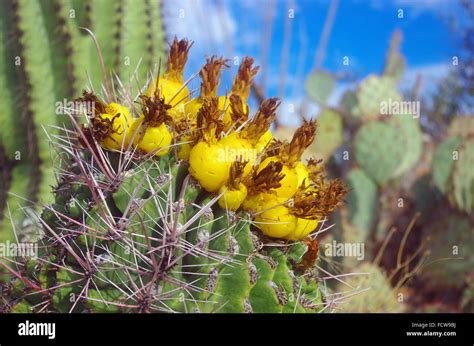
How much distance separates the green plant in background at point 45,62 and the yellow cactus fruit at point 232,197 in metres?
1.23

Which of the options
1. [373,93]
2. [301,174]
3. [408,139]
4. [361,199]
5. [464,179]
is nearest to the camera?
[301,174]

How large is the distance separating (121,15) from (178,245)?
1451mm

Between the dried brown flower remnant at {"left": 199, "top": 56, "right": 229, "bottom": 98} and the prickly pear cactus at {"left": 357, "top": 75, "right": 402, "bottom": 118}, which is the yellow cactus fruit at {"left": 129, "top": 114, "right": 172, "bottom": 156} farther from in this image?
the prickly pear cactus at {"left": 357, "top": 75, "right": 402, "bottom": 118}

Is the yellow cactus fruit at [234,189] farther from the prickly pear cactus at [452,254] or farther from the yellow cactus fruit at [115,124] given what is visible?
the prickly pear cactus at [452,254]

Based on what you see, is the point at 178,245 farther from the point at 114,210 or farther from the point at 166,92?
the point at 166,92

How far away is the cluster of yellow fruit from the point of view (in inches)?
49.4

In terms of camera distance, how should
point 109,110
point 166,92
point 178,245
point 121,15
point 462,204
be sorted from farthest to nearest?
point 462,204
point 121,15
point 166,92
point 109,110
point 178,245

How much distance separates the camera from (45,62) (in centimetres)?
240

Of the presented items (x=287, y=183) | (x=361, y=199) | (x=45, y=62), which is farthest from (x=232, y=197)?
(x=361, y=199)

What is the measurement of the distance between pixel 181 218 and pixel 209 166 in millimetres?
119

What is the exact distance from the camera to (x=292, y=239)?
133cm
